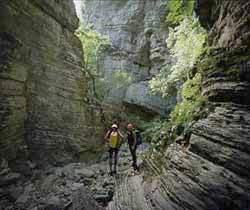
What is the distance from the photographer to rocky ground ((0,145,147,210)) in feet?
22.0

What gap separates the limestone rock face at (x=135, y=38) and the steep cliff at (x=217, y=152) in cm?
1983

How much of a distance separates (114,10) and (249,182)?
35358 millimetres

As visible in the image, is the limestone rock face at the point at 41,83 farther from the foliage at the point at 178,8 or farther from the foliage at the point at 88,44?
the foliage at the point at 178,8

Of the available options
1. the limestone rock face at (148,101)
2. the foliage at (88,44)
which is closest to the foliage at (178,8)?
the foliage at (88,44)

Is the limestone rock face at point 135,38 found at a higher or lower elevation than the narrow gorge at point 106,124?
higher

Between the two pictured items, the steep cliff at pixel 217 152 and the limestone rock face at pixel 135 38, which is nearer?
the steep cliff at pixel 217 152

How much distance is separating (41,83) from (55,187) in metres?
5.04

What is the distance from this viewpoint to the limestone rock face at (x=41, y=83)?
28.9 feet

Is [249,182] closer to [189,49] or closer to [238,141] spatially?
[238,141]

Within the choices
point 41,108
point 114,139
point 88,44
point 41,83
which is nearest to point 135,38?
point 88,44

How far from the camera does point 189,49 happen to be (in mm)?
11758

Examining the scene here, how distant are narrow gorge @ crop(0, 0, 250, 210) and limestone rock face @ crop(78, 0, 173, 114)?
35.0 feet

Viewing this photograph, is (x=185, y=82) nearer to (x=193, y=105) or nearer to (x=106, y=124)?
(x=193, y=105)

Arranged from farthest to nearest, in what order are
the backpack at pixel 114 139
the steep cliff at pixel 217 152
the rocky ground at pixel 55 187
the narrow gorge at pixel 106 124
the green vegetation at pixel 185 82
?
1. the backpack at pixel 114 139
2. the rocky ground at pixel 55 187
3. the green vegetation at pixel 185 82
4. the narrow gorge at pixel 106 124
5. the steep cliff at pixel 217 152
